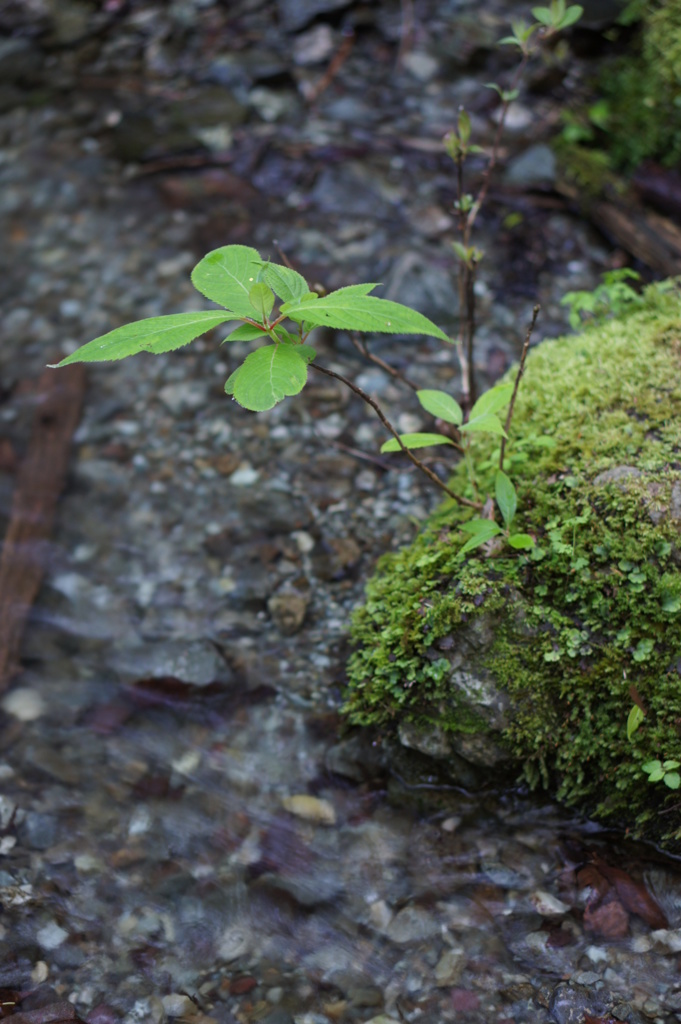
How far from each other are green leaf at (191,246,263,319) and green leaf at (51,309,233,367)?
121 millimetres

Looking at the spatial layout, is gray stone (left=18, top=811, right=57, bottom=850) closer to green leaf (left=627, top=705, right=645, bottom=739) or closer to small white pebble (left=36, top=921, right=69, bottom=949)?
small white pebble (left=36, top=921, right=69, bottom=949)

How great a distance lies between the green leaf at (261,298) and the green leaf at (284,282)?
5 cm

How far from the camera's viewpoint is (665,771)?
2.49 meters

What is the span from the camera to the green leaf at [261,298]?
2004mm

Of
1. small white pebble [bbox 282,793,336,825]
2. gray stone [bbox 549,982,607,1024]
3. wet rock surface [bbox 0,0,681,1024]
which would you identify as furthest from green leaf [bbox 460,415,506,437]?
gray stone [bbox 549,982,607,1024]

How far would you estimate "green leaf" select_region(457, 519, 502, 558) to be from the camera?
8.61 ft

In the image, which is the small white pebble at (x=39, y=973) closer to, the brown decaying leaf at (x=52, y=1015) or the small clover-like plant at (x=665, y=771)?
the brown decaying leaf at (x=52, y=1015)

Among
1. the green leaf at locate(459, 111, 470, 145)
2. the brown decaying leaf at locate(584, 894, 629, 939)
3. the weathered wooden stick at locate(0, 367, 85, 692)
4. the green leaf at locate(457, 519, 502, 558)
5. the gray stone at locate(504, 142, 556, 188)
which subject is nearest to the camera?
the brown decaying leaf at locate(584, 894, 629, 939)

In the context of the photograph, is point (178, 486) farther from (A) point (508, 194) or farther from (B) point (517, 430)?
(A) point (508, 194)

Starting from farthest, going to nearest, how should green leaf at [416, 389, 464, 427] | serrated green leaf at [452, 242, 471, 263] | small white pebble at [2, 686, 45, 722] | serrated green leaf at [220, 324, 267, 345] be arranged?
small white pebble at [2, 686, 45, 722]
serrated green leaf at [452, 242, 471, 263]
green leaf at [416, 389, 464, 427]
serrated green leaf at [220, 324, 267, 345]

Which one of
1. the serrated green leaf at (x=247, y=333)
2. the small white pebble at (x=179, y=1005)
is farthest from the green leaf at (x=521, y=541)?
the small white pebble at (x=179, y=1005)

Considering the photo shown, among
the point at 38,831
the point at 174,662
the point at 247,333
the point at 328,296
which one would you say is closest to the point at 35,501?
the point at 174,662

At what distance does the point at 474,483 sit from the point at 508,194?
2835mm

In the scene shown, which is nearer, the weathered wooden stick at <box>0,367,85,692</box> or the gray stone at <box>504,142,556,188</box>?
the weathered wooden stick at <box>0,367,85,692</box>
